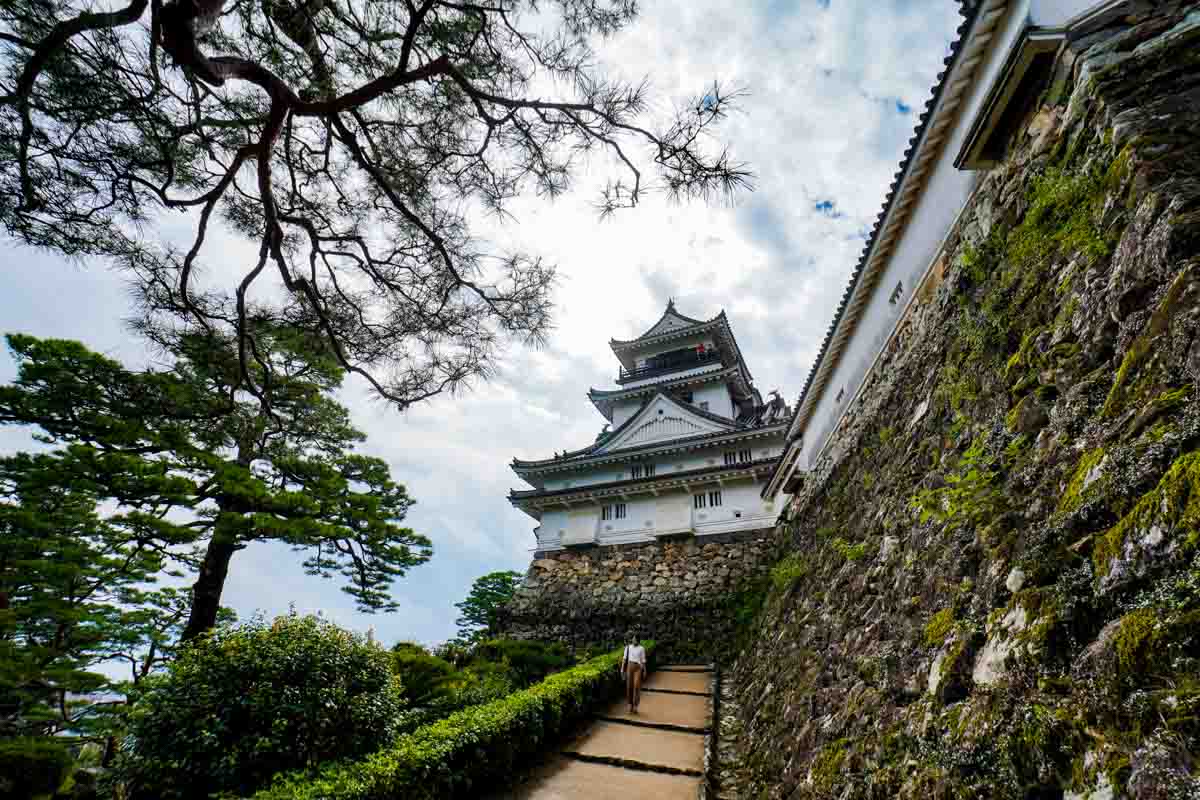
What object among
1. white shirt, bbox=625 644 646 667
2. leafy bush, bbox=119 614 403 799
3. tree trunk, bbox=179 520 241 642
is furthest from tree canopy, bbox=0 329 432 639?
white shirt, bbox=625 644 646 667

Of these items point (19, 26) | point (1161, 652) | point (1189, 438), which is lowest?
point (1161, 652)

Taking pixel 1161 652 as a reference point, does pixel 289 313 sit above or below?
above

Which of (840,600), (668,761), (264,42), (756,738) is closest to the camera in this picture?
(840,600)

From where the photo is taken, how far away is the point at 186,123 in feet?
14.3

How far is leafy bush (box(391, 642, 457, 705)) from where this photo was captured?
663cm

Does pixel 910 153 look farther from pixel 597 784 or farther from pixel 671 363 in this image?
pixel 671 363

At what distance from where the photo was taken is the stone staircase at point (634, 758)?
4289 millimetres

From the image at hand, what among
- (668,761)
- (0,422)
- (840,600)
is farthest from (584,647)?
(0,422)

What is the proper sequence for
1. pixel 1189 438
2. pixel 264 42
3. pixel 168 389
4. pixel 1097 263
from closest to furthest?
1. pixel 1189 438
2. pixel 1097 263
3. pixel 264 42
4. pixel 168 389

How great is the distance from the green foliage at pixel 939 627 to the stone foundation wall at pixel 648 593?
998 cm

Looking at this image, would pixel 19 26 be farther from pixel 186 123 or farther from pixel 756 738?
pixel 756 738

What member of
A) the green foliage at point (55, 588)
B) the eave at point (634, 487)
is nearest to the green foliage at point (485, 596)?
the eave at point (634, 487)

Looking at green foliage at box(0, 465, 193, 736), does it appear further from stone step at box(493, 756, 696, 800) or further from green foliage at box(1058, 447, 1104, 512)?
green foliage at box(1058, 447, 1104, 512)

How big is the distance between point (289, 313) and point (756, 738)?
7224 mm
